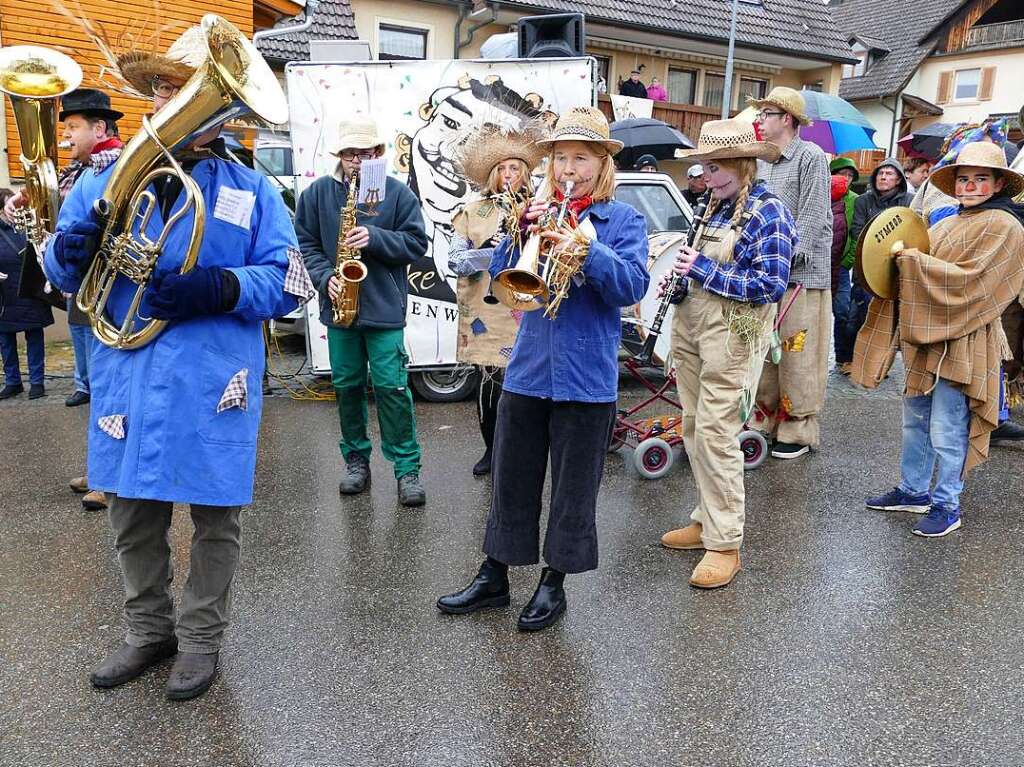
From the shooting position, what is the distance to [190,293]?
270 cm

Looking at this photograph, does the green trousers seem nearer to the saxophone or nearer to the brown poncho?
the saxophone

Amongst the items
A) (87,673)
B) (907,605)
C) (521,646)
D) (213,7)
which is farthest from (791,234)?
(213,7)

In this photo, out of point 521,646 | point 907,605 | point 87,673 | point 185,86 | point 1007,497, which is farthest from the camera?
point 1007,497

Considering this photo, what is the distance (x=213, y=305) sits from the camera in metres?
2.76

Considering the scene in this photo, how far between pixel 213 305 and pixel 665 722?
1.96 metres

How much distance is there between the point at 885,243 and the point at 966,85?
114 feet

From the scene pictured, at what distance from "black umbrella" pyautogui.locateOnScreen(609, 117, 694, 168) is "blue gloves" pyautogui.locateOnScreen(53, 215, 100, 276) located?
971 cm

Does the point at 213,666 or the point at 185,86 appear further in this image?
the point at 213,666

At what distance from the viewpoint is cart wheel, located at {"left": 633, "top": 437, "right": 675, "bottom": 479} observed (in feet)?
17.9

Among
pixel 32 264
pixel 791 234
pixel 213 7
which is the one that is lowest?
pixel 32 264

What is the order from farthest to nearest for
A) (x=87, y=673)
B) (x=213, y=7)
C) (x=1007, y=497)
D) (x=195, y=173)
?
(x=213, y=7)
(x=1007, y=497)
(x=87, y=673)
(x=195, y=173)

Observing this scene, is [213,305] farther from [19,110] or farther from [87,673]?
[19,110]

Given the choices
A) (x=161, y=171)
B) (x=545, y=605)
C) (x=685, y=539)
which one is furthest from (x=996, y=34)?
(x=161, y=171)

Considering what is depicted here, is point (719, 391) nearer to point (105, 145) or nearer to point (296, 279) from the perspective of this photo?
point (296, 279)
